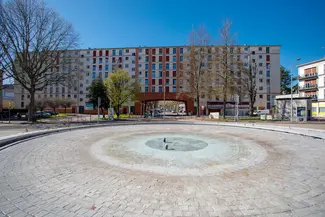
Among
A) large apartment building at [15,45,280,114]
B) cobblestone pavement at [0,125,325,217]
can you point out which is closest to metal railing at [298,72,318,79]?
large apartment building at [15,45,280,114]

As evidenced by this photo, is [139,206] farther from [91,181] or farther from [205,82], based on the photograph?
[205,82]

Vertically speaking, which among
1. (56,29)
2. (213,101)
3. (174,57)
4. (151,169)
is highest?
(174,57)

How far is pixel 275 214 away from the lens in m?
2.64

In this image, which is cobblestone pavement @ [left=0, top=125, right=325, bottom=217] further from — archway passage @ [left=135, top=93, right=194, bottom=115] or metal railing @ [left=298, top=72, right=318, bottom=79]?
metal railing @ [left=298, top=72, right=318, bottom=79]

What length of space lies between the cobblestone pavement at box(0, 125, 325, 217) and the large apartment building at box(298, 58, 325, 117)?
1765 inches

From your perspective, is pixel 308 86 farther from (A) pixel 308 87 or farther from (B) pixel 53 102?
(B) pixel 53 102

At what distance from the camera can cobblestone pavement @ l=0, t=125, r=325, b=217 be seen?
2.79 metres

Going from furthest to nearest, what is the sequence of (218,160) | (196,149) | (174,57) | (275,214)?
1. (174,57)
2. (196,149)
3. (218,160)
4. (275,214)

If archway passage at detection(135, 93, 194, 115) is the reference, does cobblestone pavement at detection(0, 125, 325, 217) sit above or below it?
below

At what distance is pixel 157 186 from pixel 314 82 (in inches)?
2236

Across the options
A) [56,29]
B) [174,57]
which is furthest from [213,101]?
[56,29]

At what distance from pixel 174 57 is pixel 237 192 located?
53.6m

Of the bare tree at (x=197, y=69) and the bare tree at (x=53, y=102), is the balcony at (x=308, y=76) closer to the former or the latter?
A: the bare tree at (x=197, y=69)

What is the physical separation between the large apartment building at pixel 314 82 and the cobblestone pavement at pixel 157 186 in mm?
44833
